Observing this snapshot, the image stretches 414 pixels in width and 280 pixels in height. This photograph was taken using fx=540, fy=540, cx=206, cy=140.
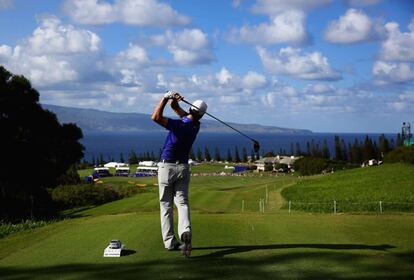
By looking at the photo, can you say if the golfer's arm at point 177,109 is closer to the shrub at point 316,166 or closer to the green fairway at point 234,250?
the green fairway at point 234,250

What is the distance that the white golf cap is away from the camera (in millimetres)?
8242

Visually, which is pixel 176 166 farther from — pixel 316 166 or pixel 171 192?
pixel 316 166

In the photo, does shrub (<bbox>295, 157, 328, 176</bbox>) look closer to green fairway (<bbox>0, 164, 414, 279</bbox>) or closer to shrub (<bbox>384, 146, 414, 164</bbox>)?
shrub (<bbox>384, 146, 414, 164</bbox>)

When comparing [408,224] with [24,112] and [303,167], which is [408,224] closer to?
[24,112]

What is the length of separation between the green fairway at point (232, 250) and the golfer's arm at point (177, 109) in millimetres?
2076

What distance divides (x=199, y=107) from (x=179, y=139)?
58cm

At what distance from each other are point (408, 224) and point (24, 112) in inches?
1116

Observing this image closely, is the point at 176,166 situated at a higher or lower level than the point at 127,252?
higher

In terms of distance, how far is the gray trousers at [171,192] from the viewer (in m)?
8.14

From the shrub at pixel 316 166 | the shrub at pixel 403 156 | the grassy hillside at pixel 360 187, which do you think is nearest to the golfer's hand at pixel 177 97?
the grassy hillside at pixel 360 187

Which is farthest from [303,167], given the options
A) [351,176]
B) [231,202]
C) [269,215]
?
[269,215]

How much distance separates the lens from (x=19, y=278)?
21.2 ft

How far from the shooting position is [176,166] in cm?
828

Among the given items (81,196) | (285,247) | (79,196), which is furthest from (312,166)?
(285,247)
